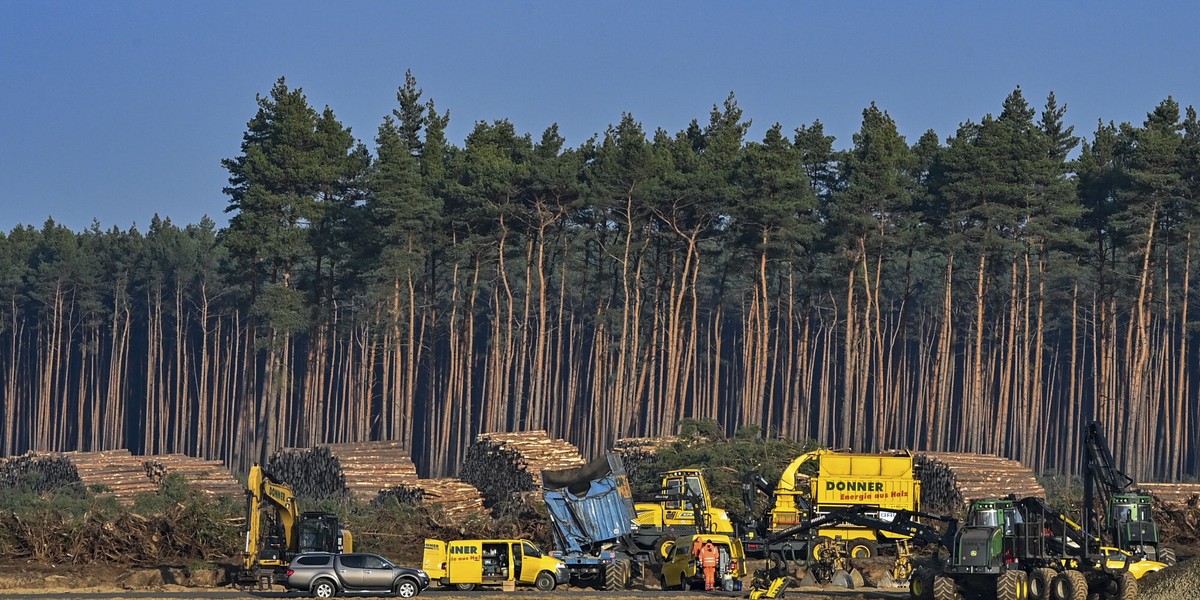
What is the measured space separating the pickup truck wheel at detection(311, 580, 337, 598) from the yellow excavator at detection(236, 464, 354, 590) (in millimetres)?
2159

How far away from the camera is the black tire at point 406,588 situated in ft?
112

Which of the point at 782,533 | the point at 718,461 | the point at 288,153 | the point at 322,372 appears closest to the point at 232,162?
the point at 288,153

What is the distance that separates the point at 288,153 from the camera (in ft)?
256

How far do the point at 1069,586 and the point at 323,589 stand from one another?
46.1 ft

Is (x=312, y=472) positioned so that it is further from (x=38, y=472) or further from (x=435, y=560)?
(x=435, y=560)

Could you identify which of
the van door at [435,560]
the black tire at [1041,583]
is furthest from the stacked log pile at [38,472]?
the black tire at [1041,583]

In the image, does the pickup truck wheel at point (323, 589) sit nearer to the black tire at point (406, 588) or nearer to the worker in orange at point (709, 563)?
the black tire at point (406, 588)

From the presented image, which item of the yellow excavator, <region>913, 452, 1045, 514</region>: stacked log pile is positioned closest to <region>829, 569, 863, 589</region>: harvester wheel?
the yellow excavator

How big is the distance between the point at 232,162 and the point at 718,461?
37.9 meters

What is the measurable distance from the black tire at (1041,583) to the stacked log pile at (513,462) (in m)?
24.0

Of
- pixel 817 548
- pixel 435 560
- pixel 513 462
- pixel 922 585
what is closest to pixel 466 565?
pixel 435 560

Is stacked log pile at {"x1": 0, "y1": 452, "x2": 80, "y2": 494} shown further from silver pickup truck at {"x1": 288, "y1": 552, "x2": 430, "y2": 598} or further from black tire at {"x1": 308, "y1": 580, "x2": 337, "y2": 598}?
black tire at {"x1": 308, "y1": 580, "x2": 337, "y2": 598}

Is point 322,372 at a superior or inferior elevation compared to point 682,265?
inferior

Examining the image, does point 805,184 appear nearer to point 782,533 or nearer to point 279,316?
point 279,316
